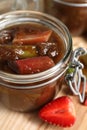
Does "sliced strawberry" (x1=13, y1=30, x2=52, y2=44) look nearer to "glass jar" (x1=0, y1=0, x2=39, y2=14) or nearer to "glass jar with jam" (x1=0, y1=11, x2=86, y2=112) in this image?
"glass jar with jam" (x1=0, y1=11, x2=86, y2=112)

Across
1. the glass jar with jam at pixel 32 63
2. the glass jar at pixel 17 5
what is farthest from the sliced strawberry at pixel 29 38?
the glass jar at pixel 17 5

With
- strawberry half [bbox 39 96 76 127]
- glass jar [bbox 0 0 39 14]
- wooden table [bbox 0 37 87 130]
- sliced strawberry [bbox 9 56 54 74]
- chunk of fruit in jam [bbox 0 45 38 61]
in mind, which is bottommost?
wooden table [bbox 0 37 87 130]

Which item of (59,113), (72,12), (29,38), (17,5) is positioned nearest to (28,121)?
(59,113)

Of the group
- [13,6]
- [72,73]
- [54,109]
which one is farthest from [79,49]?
[13,6]

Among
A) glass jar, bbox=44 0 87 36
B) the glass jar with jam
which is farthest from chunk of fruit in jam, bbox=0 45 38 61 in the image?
glass jar, bbox=44 0 87 36

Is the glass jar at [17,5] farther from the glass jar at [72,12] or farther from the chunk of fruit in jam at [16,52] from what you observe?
the chunk of fruit in jam at [16,52]

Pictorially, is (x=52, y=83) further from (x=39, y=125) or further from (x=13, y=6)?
(x=13, y=6)
